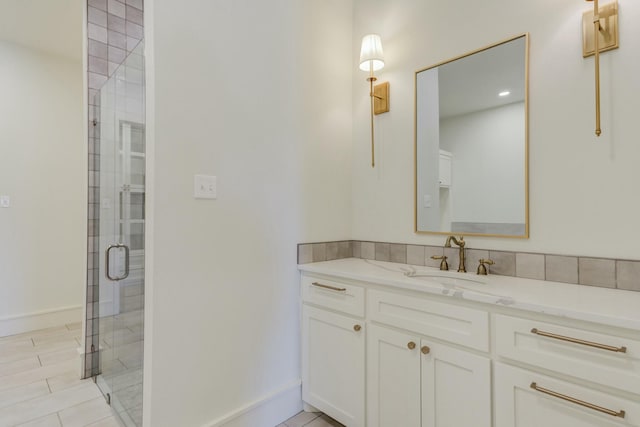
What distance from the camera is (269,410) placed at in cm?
169

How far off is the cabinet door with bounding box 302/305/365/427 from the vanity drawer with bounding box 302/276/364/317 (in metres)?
0.05

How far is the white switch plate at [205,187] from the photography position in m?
1.45

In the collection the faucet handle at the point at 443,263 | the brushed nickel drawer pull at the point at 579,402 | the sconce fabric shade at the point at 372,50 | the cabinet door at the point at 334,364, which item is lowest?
the cabinet door at the point at 334,364

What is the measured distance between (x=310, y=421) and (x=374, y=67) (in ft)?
7.01

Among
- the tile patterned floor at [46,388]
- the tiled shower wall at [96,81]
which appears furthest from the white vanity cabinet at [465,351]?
the tiled shower wall at [96,81]

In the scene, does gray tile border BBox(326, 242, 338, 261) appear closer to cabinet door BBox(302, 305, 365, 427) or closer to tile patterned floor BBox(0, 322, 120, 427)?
cabinet door BBox(302, 305, 365, 427)

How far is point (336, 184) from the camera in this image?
2.14 meters

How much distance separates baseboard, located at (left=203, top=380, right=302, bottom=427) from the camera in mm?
1553

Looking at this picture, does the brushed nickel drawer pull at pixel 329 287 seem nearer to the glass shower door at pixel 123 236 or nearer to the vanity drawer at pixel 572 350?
the vanity drawer at pixel 572 350

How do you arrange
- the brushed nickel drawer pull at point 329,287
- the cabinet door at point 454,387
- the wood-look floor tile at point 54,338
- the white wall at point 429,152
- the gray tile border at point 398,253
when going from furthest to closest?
the wood-look floor tile at point 54,338, the gray tile border at point 398,253, the white wall at point 429,152, the brushed nickel drawer pull at point 329,287, the cabinet door at point 454,387

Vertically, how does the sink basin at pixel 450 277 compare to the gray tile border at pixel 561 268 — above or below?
below

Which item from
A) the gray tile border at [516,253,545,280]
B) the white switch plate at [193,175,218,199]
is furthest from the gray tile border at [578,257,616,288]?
the white switch plate at [193,175,218,199]

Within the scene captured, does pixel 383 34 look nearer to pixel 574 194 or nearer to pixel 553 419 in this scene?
pixel 574 194

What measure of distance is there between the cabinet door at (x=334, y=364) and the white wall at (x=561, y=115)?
0.70 m
